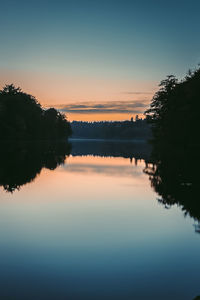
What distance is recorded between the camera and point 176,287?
19.8 feet

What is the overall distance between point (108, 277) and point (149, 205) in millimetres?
7921

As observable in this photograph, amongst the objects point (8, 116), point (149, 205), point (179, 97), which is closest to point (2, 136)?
point (8, 116)

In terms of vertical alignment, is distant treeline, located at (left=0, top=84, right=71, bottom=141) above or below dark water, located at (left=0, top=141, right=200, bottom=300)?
above

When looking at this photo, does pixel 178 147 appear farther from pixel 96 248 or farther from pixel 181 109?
pixel 96 248

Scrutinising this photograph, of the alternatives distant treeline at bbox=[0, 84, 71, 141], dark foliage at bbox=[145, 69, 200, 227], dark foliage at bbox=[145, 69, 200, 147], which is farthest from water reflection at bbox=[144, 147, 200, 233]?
distant treeline at bbox=[0, 84, 71, 141]

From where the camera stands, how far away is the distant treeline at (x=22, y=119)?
106812 millimetres

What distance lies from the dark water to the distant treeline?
93251mm

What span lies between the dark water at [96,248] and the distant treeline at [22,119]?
93.3m

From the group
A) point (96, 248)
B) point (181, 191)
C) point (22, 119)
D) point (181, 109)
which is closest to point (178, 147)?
point (181, 109)

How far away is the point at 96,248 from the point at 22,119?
107632 mm

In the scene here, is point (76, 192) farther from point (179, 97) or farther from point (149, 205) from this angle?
point (179, 97)

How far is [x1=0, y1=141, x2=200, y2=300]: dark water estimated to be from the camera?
5957 millimetres

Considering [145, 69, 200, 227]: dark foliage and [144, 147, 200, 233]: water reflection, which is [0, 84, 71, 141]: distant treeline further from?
[144, 147, 200, 233]: water reflection

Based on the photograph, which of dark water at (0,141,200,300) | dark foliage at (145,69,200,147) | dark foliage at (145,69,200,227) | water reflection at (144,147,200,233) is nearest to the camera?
dark water at (0,141,200,300)
